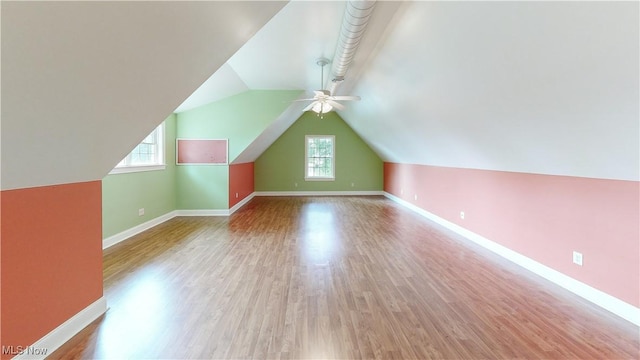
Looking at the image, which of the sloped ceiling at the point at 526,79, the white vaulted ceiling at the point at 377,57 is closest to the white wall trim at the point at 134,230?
the white vaulted ceiling at the point at 377,57

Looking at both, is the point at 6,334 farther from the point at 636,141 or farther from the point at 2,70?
the point at 636,141

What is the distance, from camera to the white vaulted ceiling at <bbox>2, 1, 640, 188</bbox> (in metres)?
1.46

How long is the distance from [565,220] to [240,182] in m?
6.59

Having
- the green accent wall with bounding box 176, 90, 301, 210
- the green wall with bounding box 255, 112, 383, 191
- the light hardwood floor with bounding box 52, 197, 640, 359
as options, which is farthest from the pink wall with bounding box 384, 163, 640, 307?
the green wall with bounding box 255, 112, 383, 191

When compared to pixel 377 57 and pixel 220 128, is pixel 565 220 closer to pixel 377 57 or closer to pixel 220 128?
pixel 377 57

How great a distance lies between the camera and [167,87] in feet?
7.45

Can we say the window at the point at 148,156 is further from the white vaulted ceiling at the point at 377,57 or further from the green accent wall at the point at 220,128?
the white vaulted ceiling at the point at 377,57

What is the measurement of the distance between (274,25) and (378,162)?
7.39 meters

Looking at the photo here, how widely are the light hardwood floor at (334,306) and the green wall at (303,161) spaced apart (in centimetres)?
548

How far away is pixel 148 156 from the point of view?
17.7 ft

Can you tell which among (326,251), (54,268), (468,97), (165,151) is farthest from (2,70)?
(165,151)

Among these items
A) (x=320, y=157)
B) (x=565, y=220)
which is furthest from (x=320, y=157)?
(x=565, y=220)

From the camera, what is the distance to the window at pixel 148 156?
4.70m

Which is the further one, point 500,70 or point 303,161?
point 303,161
